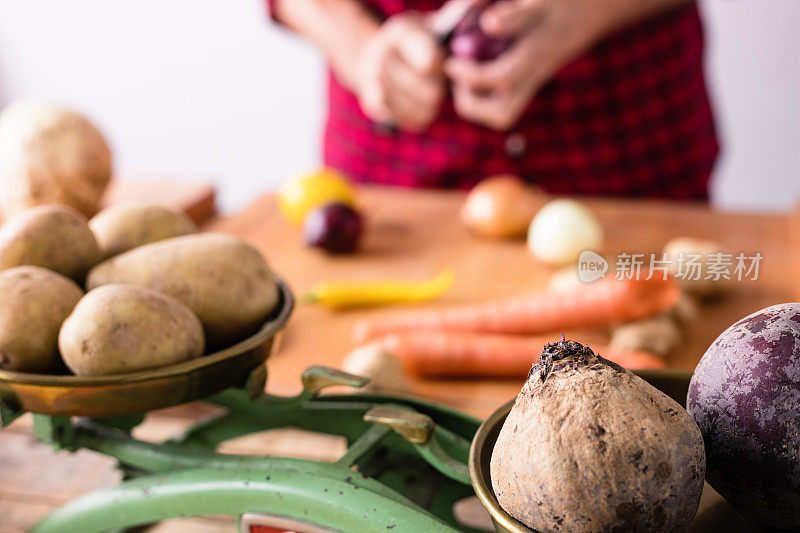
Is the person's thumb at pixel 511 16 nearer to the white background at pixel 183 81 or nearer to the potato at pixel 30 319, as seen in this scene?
the potato at pixel 30 319

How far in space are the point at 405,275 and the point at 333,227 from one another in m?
0.14

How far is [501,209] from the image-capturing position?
1412 mm

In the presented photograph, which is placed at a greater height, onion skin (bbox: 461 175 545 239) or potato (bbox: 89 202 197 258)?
potato (bbox: 89 202 197 258)

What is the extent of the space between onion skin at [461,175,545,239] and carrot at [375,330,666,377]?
39cm

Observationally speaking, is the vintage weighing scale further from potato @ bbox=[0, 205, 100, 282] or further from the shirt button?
the shirt button

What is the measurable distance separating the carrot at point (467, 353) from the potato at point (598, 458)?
0.59 meters

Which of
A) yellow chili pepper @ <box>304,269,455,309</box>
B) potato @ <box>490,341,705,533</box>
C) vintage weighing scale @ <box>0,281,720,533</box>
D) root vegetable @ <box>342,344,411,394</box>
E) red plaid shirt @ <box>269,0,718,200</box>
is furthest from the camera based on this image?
red plaid shirt @ <box>269,0,718,200</box>

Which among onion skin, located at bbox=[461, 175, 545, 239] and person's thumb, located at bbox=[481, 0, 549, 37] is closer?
person's thumb, located at bbox=[481, 0, 549, 37]

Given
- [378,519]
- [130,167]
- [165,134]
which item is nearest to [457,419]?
[378,519]

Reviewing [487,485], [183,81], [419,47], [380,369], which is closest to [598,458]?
[487,485]

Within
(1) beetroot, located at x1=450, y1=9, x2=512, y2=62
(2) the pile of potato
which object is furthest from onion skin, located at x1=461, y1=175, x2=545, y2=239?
(2) the pile of potato

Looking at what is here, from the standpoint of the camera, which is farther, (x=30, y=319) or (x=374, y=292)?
(x=374, y=292)

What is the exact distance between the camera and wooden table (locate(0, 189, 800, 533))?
101cm

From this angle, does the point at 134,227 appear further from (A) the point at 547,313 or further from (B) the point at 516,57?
(B) the point at 516,57
